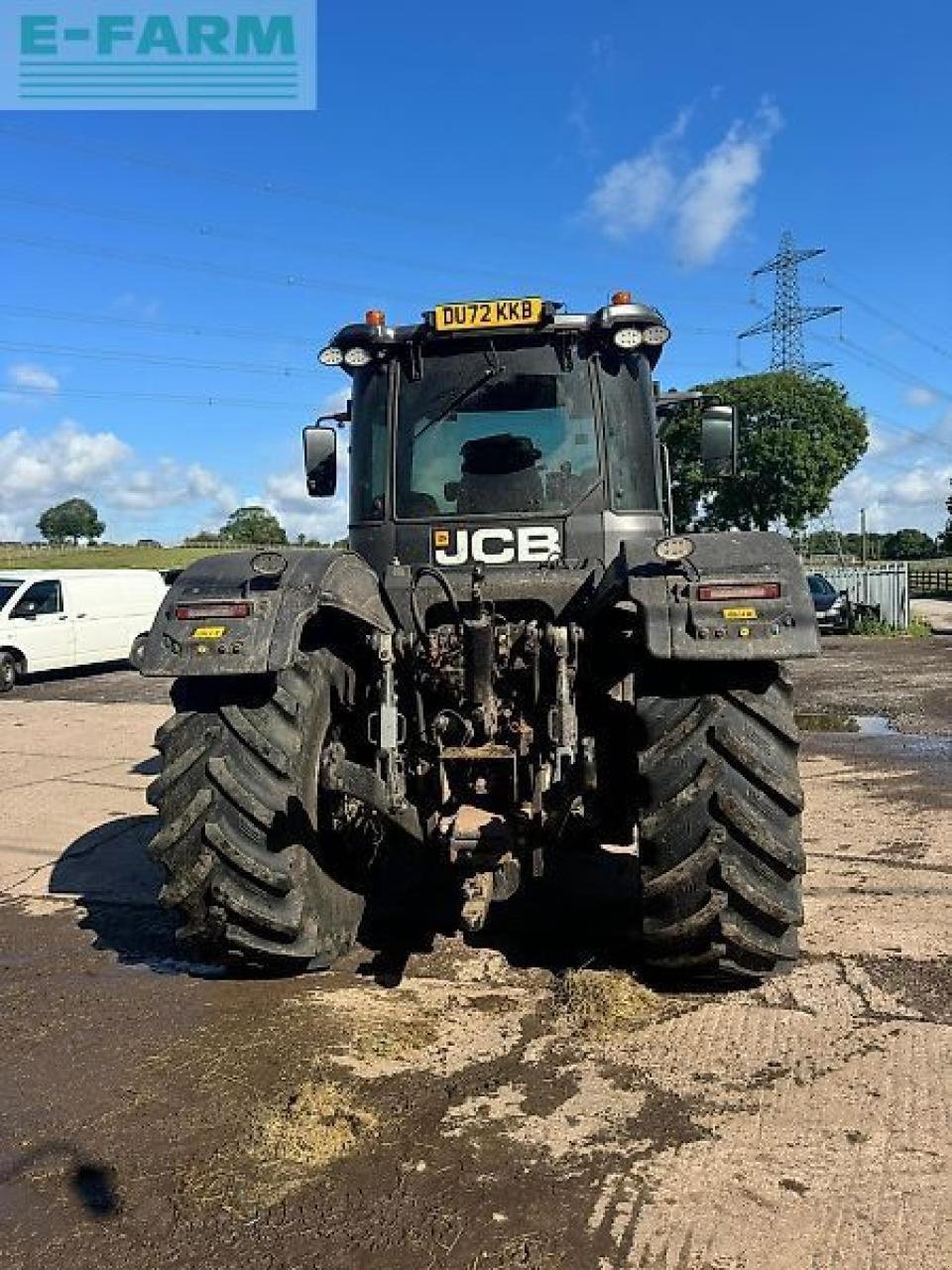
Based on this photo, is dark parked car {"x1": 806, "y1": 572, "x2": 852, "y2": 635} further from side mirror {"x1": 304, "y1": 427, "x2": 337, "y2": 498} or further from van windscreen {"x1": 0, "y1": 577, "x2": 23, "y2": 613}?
side mirror {"x1": 304, "y1": 427, "x2": 337, "y2": 498}

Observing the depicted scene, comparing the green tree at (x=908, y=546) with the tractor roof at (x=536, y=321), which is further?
the green tree at (x=908, y=546)

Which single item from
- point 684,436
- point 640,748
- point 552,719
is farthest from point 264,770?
point 684,436

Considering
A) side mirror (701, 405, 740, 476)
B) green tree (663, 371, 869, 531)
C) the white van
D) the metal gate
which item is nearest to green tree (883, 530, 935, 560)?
green tree (663, 371, 869, 531)

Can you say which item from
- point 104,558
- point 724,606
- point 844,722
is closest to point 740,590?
point 724,606

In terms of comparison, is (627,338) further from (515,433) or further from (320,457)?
(320,457)

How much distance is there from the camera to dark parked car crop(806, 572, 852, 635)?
79.9 feet

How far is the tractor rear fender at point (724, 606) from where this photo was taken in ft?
12.7

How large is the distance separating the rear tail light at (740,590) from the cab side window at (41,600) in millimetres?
16167

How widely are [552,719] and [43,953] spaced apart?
9.10ft

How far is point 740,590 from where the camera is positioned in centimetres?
398

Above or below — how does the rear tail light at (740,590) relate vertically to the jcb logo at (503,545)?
below

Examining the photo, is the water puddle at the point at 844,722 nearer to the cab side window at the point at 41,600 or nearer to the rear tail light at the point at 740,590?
the rear tail light at the point at 740,590

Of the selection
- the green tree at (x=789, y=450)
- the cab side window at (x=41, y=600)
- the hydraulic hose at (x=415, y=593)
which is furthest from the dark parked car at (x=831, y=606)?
the hydraulic hose at (x=415, y=593)

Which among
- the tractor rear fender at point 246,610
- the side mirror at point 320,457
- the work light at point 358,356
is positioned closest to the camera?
the tractor rear fender at point 246,610
